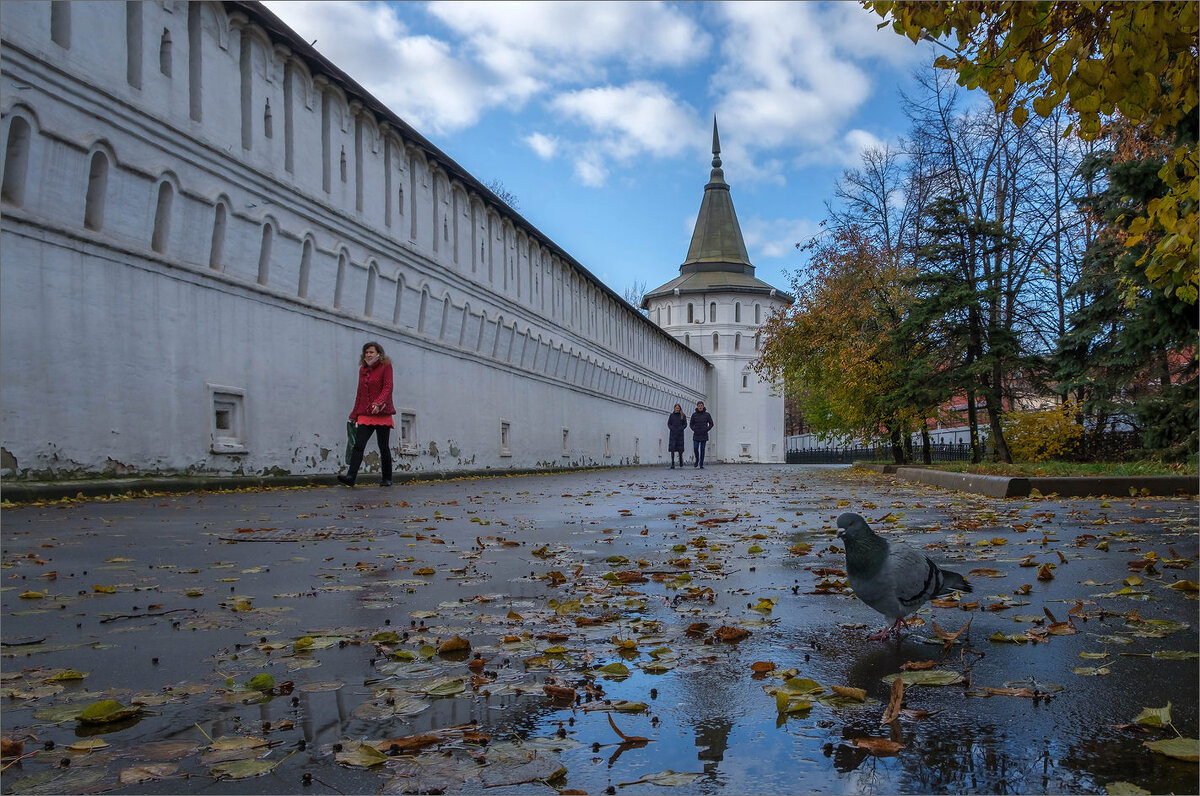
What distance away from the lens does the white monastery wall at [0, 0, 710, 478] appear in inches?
476

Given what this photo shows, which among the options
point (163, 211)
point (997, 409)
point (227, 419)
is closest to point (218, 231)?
point (163, 211)

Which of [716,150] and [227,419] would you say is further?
[716,150]

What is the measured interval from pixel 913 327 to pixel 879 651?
2358 centimetres

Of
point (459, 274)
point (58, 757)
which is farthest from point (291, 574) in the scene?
point (459, 274)

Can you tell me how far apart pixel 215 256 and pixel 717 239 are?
236 feet

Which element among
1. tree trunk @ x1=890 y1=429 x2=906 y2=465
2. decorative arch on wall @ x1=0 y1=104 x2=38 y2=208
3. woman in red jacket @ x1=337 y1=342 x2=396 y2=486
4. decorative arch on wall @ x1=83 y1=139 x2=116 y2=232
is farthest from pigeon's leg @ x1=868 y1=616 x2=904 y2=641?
tree trunk @ x1=890 y1=429 x2=906 y2=465

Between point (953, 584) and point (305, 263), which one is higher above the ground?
point (305, 263)

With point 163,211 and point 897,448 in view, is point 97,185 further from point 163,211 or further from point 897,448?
point 897,448

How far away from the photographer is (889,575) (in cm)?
347

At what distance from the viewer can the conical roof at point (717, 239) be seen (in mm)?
83000

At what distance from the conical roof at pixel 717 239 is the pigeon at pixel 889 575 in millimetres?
80139

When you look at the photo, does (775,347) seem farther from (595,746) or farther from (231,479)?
(595,746)

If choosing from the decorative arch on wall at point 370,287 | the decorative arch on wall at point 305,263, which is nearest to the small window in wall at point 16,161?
the decorative arch on wall at point 305,263

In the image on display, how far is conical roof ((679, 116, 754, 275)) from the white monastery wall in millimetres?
55748
